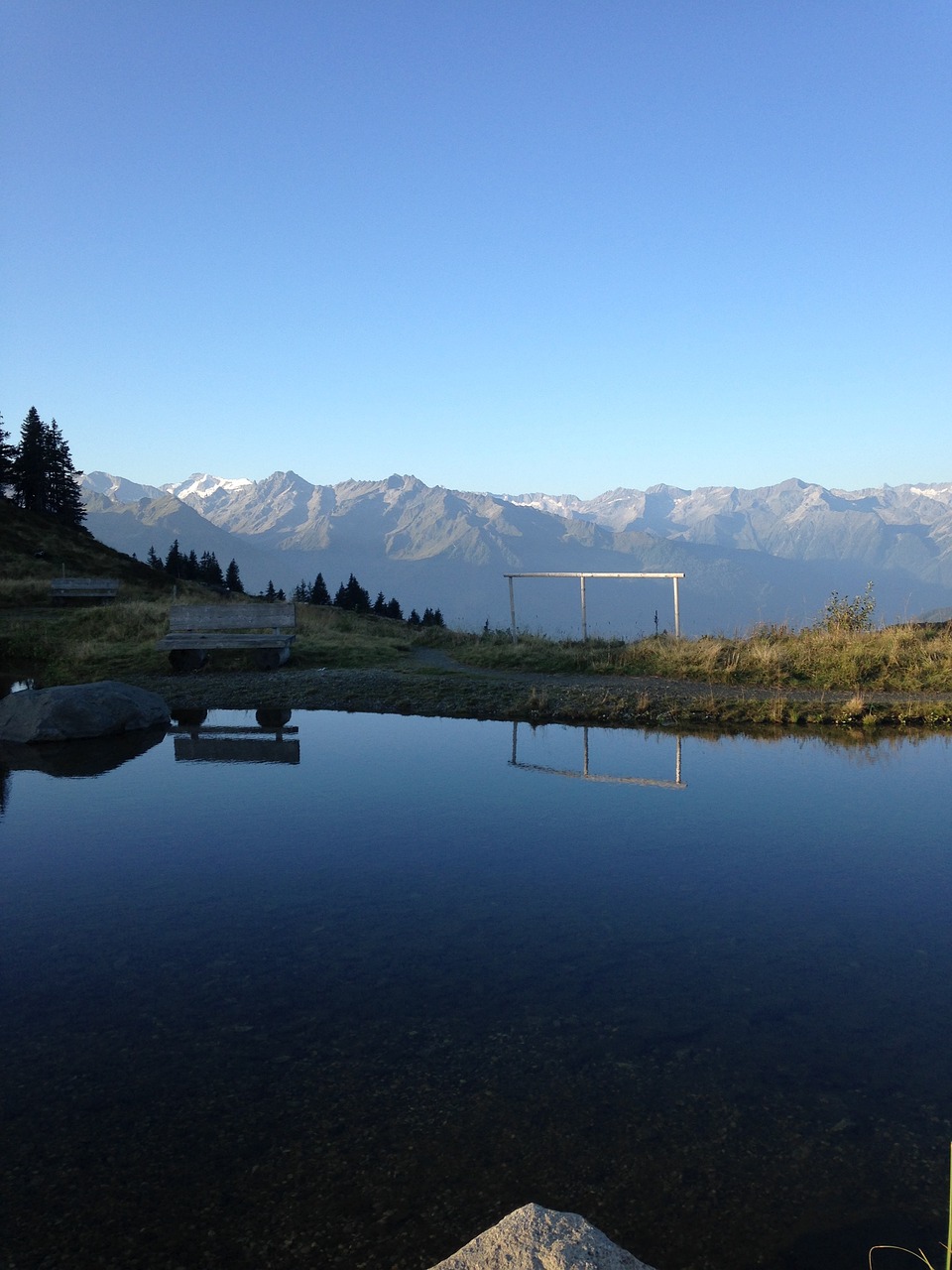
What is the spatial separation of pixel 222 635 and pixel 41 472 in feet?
185

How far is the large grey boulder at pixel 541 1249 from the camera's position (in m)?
2.58

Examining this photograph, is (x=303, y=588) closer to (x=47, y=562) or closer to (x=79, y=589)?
(x=47, y=562)

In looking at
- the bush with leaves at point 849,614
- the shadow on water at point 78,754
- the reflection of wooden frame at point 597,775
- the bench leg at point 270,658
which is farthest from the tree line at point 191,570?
the reflection of wooden frame at point 597,775

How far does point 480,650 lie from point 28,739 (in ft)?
37.3

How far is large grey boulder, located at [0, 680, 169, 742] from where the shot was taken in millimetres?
12781

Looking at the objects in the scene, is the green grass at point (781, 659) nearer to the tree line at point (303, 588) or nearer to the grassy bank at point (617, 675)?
the grassy bank at point (617, 675)

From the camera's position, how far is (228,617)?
65.8 feet

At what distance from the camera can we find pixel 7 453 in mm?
64688

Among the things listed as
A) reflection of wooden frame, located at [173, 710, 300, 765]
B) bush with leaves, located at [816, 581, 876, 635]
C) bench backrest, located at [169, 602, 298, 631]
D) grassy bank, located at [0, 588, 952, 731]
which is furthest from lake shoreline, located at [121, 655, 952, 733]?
bush with leaves, located at [816, 581, 876, 635]

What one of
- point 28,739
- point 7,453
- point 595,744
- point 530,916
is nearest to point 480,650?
point 595,744

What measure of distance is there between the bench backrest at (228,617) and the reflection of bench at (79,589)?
1886 cm

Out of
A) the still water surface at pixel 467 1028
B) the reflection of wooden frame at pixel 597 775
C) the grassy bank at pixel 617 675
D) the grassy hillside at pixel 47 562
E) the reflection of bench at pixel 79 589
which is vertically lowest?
the still water surface at pixel 467 1028

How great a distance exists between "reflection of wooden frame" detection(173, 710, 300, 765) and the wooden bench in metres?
4.76

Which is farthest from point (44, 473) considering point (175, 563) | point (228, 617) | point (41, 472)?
point (228, 617)
